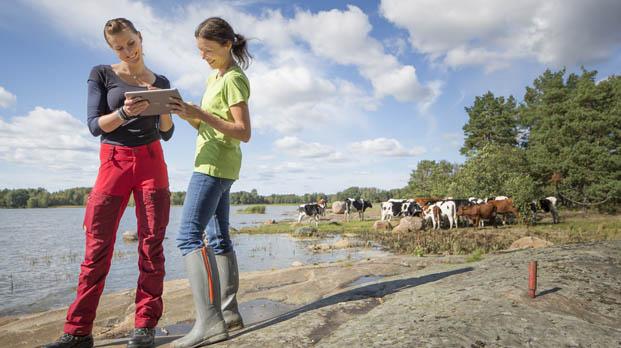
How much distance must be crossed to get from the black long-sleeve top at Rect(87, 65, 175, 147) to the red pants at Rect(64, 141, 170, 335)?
0.07 m

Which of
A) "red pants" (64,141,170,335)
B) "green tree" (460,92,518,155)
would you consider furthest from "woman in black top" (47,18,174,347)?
"green tree" (460,92,518,155)

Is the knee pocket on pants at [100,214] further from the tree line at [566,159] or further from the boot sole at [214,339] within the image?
the tree line at [566,159]

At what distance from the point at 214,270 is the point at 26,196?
439ft

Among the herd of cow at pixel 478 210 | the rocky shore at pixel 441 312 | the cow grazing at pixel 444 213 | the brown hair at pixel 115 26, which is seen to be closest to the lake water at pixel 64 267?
the rocky shore at pixel 441 312

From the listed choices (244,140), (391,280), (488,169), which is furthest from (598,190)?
(244,140)

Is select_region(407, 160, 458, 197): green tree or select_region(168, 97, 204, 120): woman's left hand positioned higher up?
select_region(407, 160, 458, 197): green tree

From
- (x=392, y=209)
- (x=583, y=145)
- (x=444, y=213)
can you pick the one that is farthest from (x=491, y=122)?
(x=444, y=213)

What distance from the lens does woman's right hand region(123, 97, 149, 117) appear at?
108 inches

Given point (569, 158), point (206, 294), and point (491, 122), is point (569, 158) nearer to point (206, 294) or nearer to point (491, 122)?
point (491, 122)

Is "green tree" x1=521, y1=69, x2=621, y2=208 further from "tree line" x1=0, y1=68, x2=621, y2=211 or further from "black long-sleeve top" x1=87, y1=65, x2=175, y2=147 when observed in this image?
"black long-sleeve top" x1=87, y1=65, x2=175, y2=147

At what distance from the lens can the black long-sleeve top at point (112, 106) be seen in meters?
3.09

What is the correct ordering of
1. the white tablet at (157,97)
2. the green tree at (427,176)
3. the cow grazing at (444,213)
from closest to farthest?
the white tablet at (157,97), the cow grazing at (444,213), the green tree at (427,176)

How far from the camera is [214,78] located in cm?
329

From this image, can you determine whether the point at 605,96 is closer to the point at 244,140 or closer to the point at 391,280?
the point at 391,280
